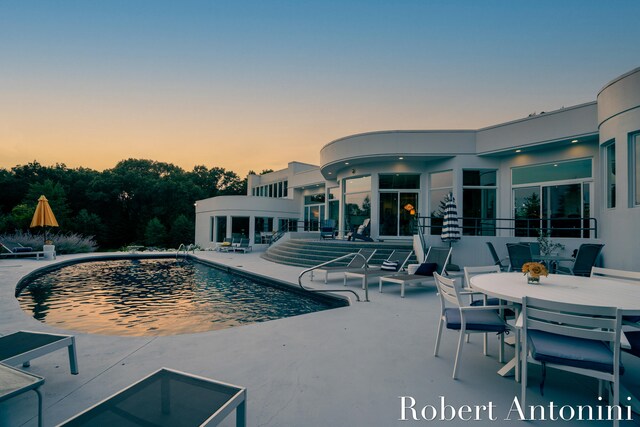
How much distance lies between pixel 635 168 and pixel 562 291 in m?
6.09

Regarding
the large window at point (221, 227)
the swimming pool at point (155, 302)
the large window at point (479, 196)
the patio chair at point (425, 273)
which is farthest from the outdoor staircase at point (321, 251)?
the large window at point (221, 227)

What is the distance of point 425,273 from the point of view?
7602 mm

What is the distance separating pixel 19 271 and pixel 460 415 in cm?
1249

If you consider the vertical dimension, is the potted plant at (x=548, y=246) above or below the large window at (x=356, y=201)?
below

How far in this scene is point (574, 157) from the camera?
11062 millimetres

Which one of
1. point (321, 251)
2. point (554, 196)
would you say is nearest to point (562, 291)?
point (321, 251)

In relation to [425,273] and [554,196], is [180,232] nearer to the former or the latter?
[425,273]

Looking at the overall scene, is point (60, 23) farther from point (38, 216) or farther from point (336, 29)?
point (336, 29)

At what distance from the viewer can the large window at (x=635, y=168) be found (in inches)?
268

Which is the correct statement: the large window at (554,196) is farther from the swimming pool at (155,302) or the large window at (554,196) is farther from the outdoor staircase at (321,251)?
the swimming pool at (155,302)

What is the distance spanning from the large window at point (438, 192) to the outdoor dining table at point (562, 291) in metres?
10.2

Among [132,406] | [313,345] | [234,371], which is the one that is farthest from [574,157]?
[132,406]

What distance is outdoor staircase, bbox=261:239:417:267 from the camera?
1145cm

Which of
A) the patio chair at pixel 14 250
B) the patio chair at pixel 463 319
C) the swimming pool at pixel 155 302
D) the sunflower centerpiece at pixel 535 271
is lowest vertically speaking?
the swimming pool at pixel 155 302
